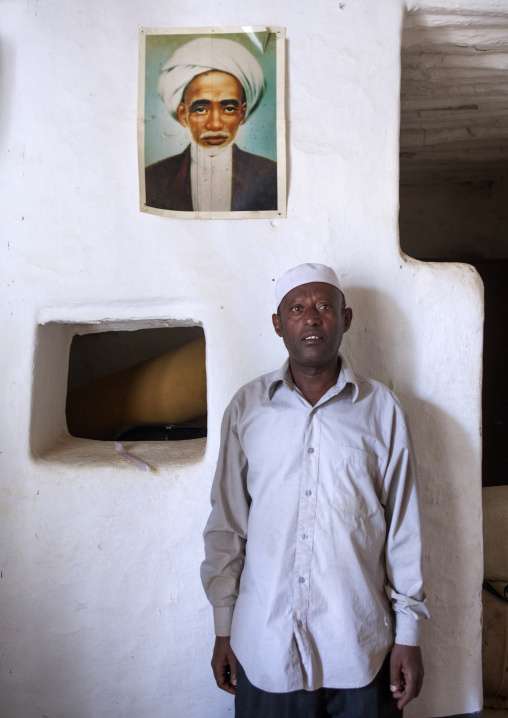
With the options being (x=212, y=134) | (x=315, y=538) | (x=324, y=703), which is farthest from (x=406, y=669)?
(x=212, y=134)

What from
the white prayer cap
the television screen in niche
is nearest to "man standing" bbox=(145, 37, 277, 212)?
the white prayer cap

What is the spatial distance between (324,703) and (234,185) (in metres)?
1.54

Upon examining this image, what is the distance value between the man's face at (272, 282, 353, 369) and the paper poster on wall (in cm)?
41

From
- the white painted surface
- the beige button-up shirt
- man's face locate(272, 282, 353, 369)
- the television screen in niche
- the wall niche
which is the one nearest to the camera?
the beige button-up shirt

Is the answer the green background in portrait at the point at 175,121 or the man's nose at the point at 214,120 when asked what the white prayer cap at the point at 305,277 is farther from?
the man's nose at the point at 214,120

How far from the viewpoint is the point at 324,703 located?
54.6 inches

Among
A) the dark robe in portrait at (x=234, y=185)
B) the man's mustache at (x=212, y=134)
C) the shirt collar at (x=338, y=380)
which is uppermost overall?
the man's mustache at (x=212, y=134)

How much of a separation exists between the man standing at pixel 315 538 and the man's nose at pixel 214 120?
63 cm

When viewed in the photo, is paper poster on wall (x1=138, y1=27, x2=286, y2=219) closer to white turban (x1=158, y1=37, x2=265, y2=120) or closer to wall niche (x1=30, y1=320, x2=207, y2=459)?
white turban (x1=158, y1=37, x2=265, y2=120)

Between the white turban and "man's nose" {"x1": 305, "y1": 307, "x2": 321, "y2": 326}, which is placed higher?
the white turban

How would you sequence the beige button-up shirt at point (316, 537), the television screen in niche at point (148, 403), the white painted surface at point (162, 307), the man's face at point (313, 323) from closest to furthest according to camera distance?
the beige button-up shirt at point (316, 537) → the man's face at point (313, 323) → the white painted surface at point (162, 307) → the television screen in niche at point (148, 403)

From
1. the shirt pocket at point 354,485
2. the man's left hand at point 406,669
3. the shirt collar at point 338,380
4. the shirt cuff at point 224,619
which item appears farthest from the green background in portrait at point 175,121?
the man's left hand at point 406,669

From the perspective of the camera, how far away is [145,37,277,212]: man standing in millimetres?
1767

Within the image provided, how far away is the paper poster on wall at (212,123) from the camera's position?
1762 millimetres
